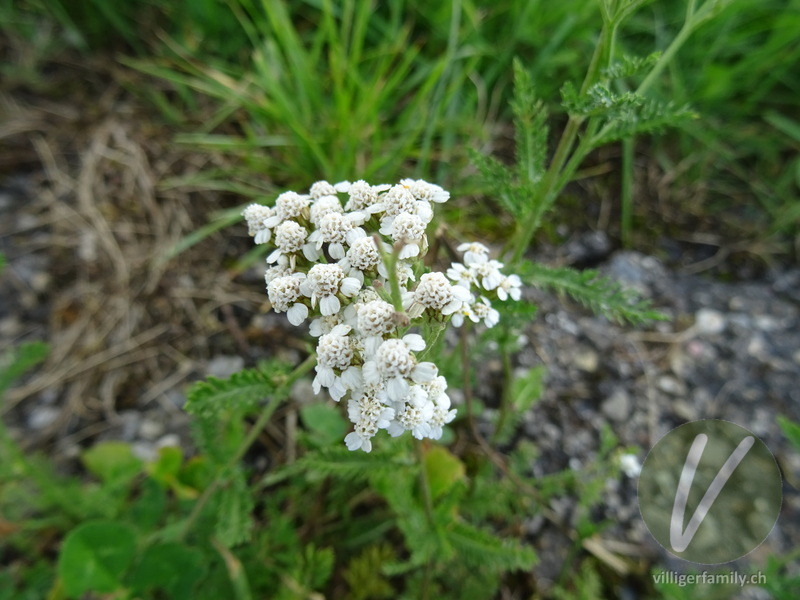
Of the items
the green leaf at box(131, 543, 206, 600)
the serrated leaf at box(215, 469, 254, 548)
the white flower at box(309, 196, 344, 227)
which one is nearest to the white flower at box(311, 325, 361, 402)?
the white flower at box(309, 196, 344, 227)

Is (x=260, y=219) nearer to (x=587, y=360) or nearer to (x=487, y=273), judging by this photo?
(x=487, y=273)

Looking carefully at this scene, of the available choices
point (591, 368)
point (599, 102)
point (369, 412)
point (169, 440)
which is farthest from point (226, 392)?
point (591, 368)

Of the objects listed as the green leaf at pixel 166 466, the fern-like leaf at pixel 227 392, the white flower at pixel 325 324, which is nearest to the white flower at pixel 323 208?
the white flower at pixel 325 324

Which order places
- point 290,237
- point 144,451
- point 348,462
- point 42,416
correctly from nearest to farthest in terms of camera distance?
1. point 290,237
2. point 348,462
3. point 144,451
4. point 42,416

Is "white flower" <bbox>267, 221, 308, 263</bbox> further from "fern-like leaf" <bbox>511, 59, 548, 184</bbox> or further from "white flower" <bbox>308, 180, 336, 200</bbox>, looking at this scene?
"fern-like leaf" <bbox>511, 59, 548, 184</bbox>

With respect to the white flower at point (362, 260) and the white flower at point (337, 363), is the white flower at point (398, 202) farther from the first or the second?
the white flower at point (337, 363)
